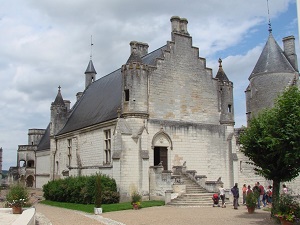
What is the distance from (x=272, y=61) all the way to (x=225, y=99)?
381 inches

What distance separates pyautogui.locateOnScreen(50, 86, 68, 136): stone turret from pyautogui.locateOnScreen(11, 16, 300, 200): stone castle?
3080mm

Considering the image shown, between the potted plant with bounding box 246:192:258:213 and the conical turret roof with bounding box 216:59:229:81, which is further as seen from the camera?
the conical turret roof with bounding box 216:59:229:81

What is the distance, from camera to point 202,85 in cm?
2977

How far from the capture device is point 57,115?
38.7m

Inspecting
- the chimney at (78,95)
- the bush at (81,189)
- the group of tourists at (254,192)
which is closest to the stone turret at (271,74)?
the group of tourists at (254,192)

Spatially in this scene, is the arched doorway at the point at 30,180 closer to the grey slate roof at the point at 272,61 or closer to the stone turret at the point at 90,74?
the stone turret at the point at 90,74

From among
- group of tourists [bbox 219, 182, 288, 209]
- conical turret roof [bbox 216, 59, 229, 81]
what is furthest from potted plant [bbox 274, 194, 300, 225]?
conical turret roof [bbox 216, 59, 229, 81]

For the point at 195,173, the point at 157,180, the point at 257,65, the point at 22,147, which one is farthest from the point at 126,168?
the point at 22,147

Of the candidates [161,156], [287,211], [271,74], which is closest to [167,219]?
[287,211]

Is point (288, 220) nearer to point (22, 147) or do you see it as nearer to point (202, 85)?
point (202, 85)

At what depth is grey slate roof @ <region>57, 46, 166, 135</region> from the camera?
95.9 ft

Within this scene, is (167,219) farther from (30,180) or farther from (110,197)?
(30,180)

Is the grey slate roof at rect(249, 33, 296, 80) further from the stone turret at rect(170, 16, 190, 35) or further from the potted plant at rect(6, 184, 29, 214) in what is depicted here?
the potted plant at rect(6, 184, 29, 214)

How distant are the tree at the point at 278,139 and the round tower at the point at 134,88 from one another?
969cm
